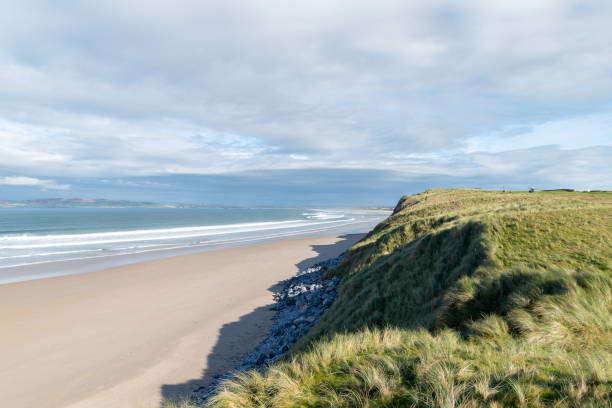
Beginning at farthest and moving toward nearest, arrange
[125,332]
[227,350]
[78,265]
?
[78,265], [125,332], [227,350]

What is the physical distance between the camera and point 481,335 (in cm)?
474

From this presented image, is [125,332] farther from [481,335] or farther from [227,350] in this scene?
[481,335]

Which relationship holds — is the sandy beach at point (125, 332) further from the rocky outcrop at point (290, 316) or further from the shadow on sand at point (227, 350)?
the rocky outcrop at point (290, 316)

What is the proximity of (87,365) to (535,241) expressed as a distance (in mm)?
14149

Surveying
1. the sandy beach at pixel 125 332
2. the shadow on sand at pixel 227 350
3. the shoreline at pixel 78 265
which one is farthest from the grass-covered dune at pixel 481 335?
the shoreline at pixel 78 265

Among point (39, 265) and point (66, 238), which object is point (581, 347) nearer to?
point (39, 265)

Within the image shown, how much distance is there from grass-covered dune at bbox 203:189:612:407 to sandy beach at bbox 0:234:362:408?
4979mm

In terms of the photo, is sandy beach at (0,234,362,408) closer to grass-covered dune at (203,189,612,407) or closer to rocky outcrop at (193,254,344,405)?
rocky outcrop at (193,254,344,405)

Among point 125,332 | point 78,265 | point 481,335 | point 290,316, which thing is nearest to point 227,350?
point 290,316

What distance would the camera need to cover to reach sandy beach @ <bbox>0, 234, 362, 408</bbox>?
9375mm

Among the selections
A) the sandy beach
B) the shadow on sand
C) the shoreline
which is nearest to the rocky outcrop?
the shadow on sand

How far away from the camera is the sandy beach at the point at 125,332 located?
30.8 feet

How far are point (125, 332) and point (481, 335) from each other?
1360 cm

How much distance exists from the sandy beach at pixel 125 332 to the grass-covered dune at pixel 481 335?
498 centimetres
